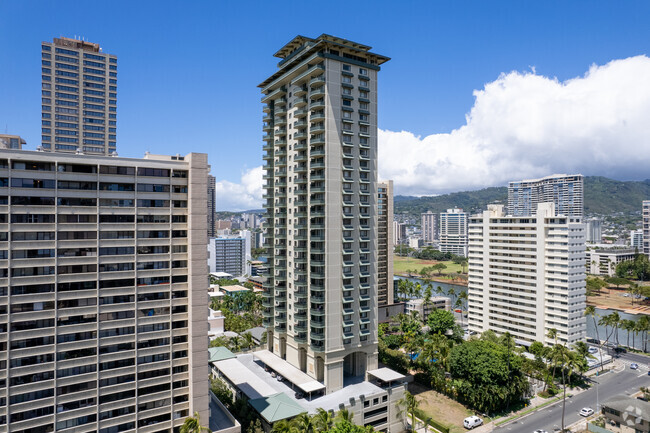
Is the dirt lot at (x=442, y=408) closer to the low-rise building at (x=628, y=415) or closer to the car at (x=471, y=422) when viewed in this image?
the car at (x=471, y=422)

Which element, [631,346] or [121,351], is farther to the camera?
[631,346]

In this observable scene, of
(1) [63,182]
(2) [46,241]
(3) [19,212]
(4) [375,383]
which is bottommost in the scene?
(4) [375,383]

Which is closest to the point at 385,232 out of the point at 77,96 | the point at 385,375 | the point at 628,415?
the point at 385,375

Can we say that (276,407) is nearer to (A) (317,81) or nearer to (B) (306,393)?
(B) (306,393)

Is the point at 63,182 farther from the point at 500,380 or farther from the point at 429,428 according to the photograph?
the point at 500,380

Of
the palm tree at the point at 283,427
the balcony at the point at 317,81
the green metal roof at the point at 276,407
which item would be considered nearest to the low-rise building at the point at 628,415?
the green metal roof at the point at 276,407

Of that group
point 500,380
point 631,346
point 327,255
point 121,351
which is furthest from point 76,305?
point 631,346

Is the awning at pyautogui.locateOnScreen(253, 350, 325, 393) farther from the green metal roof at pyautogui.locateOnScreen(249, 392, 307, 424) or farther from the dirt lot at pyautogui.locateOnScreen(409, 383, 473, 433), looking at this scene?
the dirt lot at pyautogui.locateOnScreen(409, 383, 473, 433)
